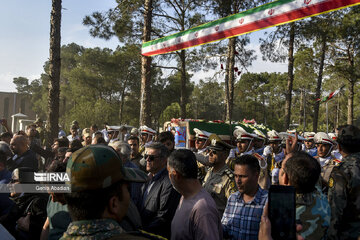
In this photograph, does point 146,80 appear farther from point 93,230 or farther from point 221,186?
point 93,230

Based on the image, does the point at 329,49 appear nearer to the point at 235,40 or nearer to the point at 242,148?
the point at 235,40

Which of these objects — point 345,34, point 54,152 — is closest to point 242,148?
point 54,152

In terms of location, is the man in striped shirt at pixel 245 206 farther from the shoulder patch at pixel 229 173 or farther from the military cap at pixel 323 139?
the military cap at pixel 323 139

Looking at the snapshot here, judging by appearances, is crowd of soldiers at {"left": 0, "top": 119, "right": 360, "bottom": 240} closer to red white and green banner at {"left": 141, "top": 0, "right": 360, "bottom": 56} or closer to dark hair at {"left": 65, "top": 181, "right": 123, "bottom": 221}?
dark hair at {"left": 65, "top": 181, "right": 123, "bottom": 221}

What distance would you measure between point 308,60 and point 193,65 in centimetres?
1024

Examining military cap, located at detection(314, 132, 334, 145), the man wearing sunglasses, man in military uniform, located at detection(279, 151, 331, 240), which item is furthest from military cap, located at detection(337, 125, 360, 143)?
military cap, located at detection(314, 132, 334, 145)

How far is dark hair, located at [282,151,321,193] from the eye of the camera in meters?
2.07

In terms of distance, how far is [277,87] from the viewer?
5800 centimetres

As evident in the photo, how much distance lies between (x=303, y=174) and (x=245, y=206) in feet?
2.18

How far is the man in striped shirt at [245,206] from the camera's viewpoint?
8.07ft

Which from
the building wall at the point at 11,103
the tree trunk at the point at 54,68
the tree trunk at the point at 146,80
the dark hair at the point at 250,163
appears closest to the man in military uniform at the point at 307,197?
the dark hair at the point at 250,163

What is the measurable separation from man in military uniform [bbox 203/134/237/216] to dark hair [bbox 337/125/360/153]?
1066 millimetres

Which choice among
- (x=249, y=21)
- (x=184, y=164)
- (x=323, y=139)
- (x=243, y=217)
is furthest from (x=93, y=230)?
(x=249, y=21)

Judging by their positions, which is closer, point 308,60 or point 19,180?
point 19,180
